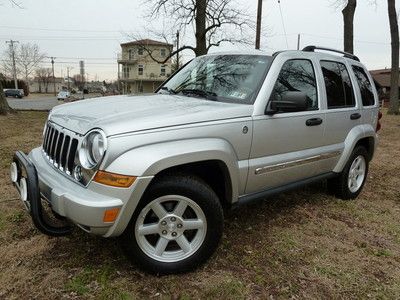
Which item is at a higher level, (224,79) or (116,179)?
(224,79)

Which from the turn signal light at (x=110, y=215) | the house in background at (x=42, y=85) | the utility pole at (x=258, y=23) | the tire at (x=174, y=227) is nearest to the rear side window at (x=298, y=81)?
the tire at (x=174, y=227)

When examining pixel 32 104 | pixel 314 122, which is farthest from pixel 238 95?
pixel 32 104

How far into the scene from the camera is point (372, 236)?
4.17 m

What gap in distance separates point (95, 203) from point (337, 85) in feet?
10.6

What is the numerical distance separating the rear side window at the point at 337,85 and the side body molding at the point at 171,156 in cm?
178

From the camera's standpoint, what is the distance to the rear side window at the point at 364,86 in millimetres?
5139

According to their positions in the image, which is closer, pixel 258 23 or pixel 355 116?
pixel 355 116

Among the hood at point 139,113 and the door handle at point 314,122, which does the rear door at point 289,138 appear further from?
the hood at point 139,113

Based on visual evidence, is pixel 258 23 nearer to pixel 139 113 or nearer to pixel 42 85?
pixel 139 113

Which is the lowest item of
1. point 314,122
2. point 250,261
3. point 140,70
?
point 250,261

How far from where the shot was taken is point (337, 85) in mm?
4656

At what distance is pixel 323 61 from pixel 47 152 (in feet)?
10.2

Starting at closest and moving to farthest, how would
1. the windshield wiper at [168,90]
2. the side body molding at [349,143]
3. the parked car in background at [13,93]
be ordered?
the windshield wiper at [168,90] < the side body molding at [349,143] < the parked car in background at [13,93]

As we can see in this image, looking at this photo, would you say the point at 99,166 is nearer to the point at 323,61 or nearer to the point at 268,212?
the point at 268,212
